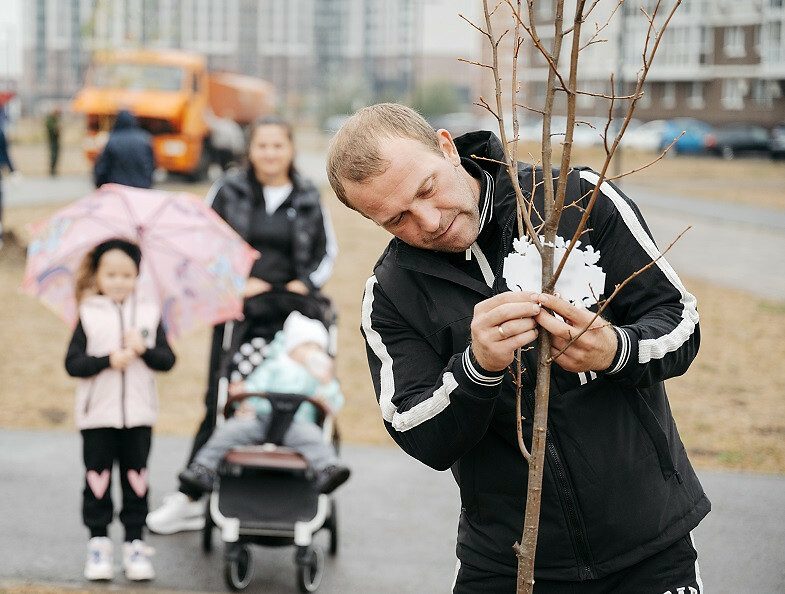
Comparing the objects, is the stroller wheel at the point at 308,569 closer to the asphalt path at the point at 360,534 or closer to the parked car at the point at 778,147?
the asphalt path at the point at 360,534

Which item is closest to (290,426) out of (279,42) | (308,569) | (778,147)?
(308,569)

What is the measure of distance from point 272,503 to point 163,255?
1299 mm

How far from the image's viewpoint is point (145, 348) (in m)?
4.74

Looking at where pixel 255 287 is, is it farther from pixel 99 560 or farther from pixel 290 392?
pixel 99 560

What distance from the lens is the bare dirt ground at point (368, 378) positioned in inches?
289

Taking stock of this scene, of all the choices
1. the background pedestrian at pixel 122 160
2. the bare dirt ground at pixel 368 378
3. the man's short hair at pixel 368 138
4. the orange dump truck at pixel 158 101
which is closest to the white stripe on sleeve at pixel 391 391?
the man's short hair at pixel 368 138

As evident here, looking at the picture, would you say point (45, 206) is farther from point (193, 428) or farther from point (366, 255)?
point (193, 428)

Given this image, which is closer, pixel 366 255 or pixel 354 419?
pixel 354 419

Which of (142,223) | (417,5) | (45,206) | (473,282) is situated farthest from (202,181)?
(417,5)

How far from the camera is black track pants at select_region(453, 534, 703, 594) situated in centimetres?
233

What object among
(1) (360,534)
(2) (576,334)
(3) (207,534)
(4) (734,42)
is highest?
(4) (734,42)

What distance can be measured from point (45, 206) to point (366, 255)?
7.52 meters

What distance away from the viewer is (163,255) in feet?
16.7

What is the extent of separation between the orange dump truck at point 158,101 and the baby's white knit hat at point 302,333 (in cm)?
2121
